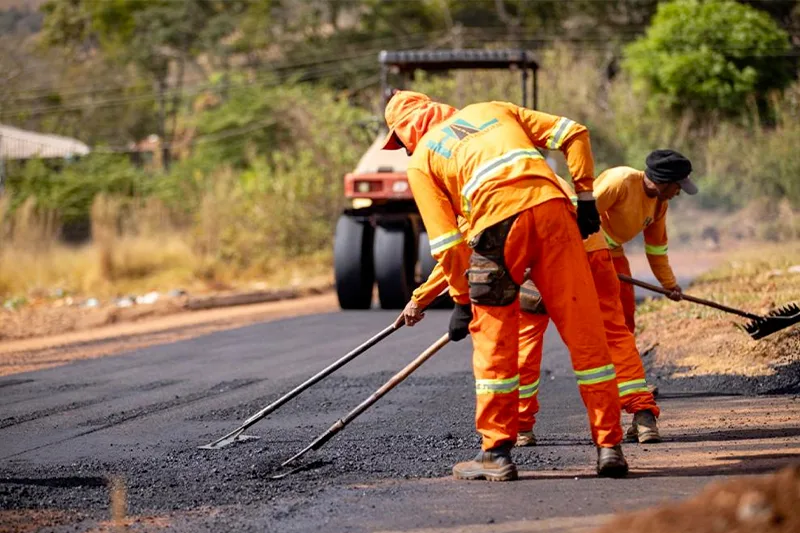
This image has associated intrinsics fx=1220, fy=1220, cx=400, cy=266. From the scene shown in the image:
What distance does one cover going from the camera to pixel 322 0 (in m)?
39.8

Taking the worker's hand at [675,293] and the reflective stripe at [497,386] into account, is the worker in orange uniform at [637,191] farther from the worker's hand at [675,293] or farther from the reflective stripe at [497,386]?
the reflective stripe at [497,386]

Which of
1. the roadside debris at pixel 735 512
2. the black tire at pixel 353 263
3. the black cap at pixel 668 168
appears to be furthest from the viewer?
the black tire at pixel 353 263

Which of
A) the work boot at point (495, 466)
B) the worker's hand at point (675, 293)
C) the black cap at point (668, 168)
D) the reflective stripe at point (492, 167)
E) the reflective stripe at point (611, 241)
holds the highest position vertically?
the reflective stripe at point (492, 167)

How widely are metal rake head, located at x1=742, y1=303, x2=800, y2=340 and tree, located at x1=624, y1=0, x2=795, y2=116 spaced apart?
20449 millimetres

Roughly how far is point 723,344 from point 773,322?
1.41 m

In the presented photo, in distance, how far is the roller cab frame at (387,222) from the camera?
1391 centimetres

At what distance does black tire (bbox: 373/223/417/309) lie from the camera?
13953 millimetres

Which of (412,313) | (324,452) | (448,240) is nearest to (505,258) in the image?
(448,240)

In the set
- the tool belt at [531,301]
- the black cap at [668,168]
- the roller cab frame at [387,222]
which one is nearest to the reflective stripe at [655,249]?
the black cap at [668,168]

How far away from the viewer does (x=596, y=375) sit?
5281 mm

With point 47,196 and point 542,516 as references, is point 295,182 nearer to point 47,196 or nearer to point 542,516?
point 47,196

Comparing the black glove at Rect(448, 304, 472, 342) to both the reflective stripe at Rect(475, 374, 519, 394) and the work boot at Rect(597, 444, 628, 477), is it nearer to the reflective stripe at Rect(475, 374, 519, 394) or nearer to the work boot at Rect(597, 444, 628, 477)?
the reflective stripe at Rect(475, 374, 519, 394)

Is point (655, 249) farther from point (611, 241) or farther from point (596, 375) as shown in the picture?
point (596, 375)

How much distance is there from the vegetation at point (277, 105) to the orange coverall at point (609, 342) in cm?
832
